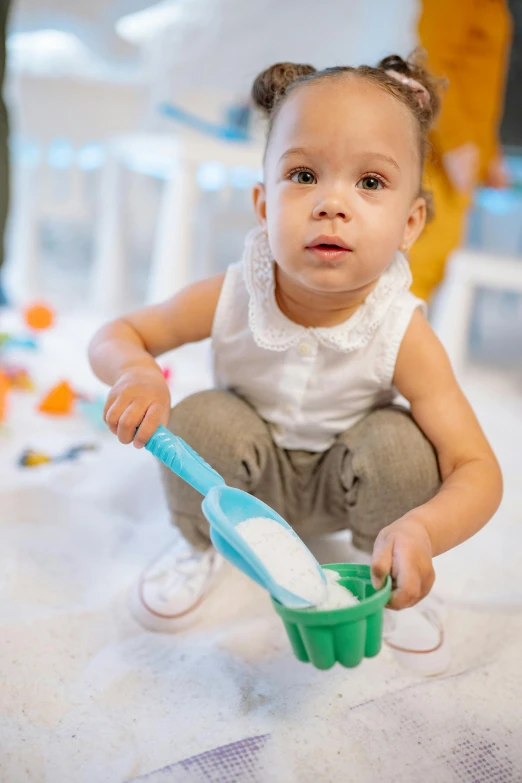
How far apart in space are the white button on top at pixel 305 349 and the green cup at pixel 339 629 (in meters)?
0.26

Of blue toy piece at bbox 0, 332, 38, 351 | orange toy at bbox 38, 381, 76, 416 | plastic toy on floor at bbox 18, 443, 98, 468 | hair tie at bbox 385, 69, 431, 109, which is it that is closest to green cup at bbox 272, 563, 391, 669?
hair tie at bbox 385, 69, 431, 109

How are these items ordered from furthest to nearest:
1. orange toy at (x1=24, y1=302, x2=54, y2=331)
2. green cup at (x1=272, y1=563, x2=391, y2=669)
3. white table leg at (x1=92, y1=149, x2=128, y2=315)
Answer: white table leg at (x1=92, y1=149, x2=128, y2=315)
orange toy at (x1=24, y1=302, x2=54, y2=331)
green cup at (x1=272, y1=563, x2=391, y2=669)

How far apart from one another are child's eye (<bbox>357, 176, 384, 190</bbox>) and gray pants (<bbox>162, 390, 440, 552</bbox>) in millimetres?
234

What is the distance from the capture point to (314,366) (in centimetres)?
77

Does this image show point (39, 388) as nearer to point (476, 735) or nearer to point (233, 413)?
point (233, 413)

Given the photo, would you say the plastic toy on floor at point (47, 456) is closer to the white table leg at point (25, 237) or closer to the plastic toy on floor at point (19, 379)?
the plastic toy on floor at point (19, 379)

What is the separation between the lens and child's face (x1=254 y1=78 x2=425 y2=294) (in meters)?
0.65

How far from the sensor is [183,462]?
0.62 m

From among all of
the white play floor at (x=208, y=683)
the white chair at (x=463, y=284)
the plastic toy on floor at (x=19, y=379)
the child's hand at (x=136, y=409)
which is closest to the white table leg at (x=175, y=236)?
the plastic toy on floor at (x=19, y=379)

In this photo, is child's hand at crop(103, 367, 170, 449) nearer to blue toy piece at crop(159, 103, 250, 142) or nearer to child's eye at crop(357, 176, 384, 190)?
child's eye at crop(357, 176, 384, 190)

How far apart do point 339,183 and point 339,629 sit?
0.38 m

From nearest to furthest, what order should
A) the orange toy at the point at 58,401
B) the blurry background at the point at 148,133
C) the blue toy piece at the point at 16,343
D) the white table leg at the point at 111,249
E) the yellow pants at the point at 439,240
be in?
the orange toy at the point at 58,401, the blue toy piece at the point at 16,343, the yellow pants at the point at 439,240, the blurry background at the point at 148,133, the white table leg at the point at 111,249

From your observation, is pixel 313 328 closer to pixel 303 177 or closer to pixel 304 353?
pixel 304 353

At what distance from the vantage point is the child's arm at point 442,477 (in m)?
0.56
